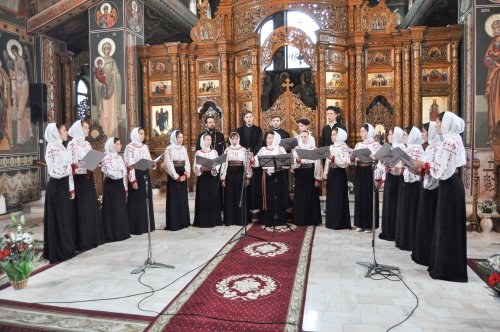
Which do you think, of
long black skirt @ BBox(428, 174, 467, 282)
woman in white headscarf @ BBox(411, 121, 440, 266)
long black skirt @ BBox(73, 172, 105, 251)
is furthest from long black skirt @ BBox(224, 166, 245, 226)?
long black skirt @ BBox(428, 174, 467, 282)

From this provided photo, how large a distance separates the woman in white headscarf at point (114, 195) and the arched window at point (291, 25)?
5.63 metres

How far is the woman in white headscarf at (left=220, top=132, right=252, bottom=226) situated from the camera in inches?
310

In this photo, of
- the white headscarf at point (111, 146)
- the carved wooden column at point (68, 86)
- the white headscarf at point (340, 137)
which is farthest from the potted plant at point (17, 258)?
the carved wooden column at point (68, 86)

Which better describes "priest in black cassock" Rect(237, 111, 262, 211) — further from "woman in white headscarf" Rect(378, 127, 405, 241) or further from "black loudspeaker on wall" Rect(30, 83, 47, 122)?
"black loudspeaker on wall" Rect(30, 83, 47, 122)

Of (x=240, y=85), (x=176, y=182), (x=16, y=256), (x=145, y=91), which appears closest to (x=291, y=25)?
(x=240, y=85)

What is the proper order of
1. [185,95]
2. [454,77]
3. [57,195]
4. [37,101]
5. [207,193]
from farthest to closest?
[185,95] → [37,101] → [454,77] → [207,193] → [57,195]

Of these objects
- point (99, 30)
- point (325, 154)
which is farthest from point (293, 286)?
point (99, 30)

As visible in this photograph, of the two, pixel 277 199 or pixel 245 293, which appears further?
pixel 277 199

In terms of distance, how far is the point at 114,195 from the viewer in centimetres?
696

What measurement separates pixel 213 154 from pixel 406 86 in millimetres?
5484

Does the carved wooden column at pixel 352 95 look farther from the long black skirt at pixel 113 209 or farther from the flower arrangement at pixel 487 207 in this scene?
the long black skirt at pixel 113 209

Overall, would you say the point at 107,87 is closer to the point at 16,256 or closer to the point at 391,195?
the point at 16,256

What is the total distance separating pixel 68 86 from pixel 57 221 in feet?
25.4

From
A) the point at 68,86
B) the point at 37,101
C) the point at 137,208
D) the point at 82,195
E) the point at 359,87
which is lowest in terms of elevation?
the point at 137,208
